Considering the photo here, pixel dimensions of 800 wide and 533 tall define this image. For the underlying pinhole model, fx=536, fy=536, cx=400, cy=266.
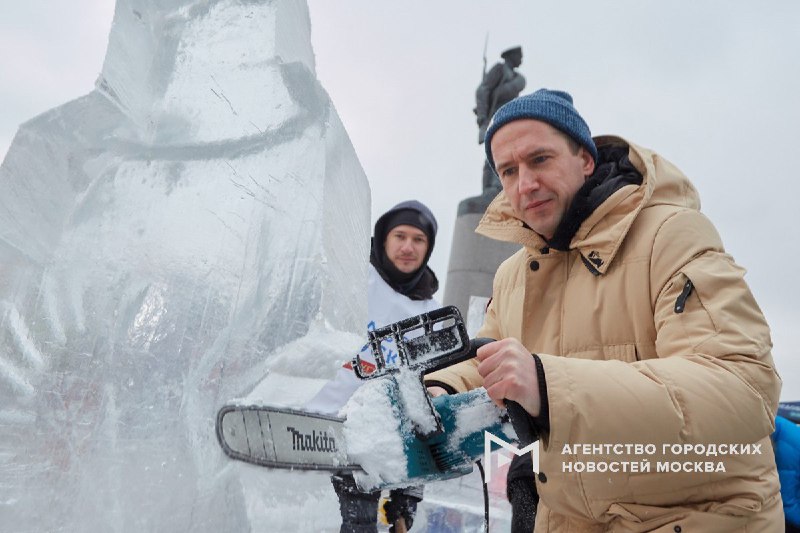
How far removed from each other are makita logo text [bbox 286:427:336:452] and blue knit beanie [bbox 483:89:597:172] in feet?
3.07

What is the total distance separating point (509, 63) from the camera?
809 cm

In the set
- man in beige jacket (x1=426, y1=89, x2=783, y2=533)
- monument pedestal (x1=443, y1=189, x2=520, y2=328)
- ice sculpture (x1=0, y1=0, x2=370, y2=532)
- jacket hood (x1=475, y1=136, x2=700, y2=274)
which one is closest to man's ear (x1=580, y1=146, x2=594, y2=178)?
man in beige jacket (x1=426, y1=89, x2=783, y2=533)

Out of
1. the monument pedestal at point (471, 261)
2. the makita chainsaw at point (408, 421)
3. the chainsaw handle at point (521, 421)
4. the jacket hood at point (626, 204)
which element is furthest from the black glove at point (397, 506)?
the monument pedestal at point (471, 261)

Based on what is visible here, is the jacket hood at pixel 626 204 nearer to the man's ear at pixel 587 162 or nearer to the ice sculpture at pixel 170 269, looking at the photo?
the man's ear at pixel 587 162

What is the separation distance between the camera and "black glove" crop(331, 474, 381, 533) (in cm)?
109

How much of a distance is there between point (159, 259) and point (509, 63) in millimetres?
7928

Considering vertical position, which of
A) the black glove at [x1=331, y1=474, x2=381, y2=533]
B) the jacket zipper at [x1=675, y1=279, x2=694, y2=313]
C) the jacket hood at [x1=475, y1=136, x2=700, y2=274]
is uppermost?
the jacket hood at [x1=475, y1=136, x2=700, y2=274]

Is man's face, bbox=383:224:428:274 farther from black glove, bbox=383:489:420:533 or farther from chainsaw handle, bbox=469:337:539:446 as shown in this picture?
chainsaw handle, bbox=469:337:539:446

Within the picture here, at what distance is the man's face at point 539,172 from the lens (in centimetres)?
135

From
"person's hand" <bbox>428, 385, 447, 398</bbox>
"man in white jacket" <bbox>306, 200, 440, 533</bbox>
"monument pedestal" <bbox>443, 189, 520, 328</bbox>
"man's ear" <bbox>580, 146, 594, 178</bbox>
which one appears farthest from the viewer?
"monument pedestal" <bbox>443, 189, 520, 328</bbox>

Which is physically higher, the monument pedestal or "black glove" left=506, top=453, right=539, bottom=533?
the monument pedestal

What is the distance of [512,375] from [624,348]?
39 cm

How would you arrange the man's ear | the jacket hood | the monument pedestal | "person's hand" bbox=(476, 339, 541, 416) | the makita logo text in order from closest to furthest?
"person's hand" bbox=(476, 339, 541, 416), the makita logo text, the jacket hood, the man's ear, the monument pedestal

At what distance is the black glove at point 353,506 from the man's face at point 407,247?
6.04 ft
